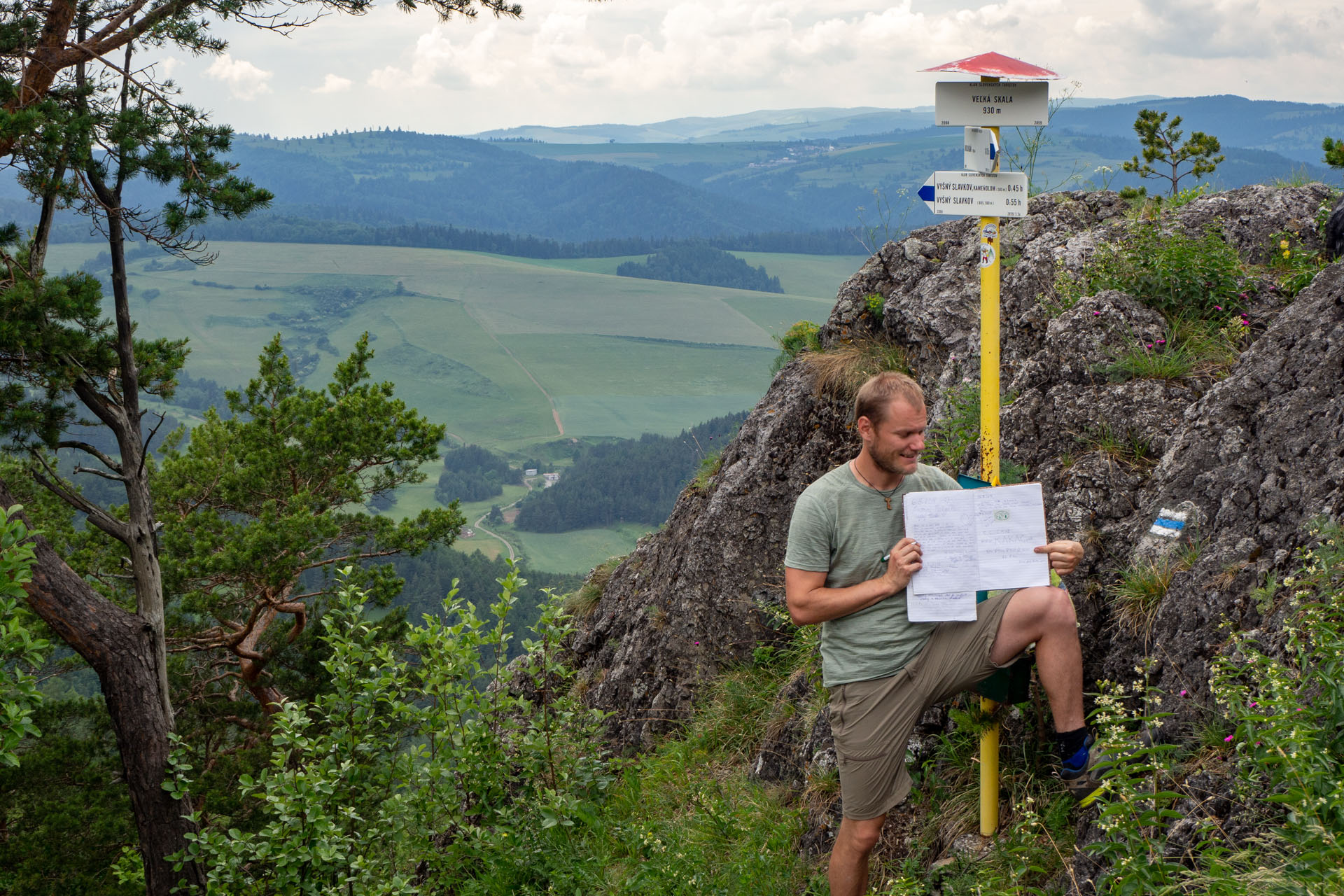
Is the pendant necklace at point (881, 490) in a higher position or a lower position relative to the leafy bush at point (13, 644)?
higher

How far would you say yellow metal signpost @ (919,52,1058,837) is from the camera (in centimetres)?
345

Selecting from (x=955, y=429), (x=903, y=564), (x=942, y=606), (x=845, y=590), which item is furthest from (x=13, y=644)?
(x=955, y=429)

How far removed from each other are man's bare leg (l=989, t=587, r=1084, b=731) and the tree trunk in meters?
7.95

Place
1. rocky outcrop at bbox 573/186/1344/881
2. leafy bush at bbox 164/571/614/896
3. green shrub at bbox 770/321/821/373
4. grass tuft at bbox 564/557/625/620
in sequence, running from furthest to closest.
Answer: grass tuft at bbox 564/557/625/620 → green shrub at bbox 770/321/821/373 → leafy bush at bbox 164/571/614/896 → rocky outcrop at bbox 573/186/1344/881

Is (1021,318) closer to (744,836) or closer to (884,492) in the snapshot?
(884,492)

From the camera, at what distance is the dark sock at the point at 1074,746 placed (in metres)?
3.31

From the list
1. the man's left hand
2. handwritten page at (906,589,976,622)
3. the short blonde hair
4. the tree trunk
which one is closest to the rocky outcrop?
the man's left hand

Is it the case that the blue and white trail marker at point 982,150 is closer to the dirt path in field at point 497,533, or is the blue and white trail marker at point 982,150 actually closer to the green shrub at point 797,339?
the green shrub at point 797,339

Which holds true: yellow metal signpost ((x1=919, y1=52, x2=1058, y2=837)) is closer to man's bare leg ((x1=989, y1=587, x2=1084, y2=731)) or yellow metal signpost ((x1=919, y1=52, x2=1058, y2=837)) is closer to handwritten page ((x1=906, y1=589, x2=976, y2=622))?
man's bare leg ((x1=989, y1=587, x2=1084, y2=731))

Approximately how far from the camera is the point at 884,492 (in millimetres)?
3494

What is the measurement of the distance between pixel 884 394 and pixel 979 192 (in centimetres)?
91

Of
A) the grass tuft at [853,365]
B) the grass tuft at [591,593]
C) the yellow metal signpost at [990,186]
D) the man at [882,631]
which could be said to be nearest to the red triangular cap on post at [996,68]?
the yellow metal signpost at [990,186]

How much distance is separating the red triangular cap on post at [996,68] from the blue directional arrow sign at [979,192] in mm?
349

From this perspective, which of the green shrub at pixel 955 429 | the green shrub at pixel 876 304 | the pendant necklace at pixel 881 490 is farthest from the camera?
the green shrub at pixel 876 304
